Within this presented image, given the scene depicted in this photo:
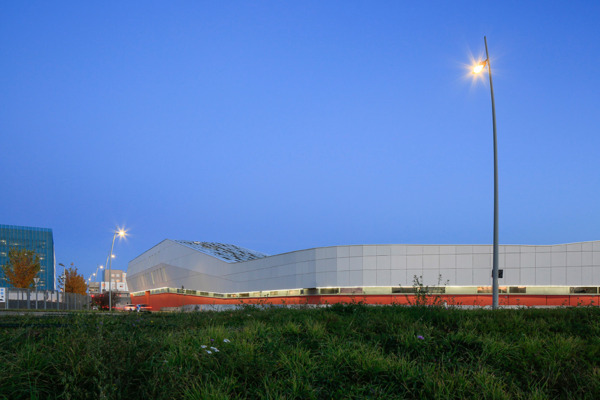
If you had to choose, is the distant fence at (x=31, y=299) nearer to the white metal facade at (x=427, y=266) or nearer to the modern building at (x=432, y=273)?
the white metal facade at (x=427, y=266)

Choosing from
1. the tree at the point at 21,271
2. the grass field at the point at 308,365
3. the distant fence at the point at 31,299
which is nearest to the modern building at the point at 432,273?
the distant fence at the point at 31,299

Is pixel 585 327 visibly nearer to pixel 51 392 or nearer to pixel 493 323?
pixel 493 323

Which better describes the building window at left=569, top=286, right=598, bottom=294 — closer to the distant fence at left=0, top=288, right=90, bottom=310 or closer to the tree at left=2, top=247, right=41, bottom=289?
the distant fence at left=0, top=288, right=90, bottom=310

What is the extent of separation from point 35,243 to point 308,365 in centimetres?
→ 16195

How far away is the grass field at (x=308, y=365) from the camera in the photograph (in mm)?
4988

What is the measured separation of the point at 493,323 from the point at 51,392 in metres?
7.06

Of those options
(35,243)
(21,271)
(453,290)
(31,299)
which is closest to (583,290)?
(453,290)

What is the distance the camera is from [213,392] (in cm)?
466

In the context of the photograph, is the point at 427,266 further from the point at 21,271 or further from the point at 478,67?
the point at 21,271

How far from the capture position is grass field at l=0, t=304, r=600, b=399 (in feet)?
16.4

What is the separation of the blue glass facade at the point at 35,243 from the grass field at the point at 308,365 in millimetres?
152228

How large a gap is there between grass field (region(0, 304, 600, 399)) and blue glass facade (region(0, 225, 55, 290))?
15223 cm

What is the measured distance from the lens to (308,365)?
228 inches

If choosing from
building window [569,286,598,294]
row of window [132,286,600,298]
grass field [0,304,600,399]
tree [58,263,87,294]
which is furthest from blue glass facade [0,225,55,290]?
grass field [0,304,600,399]
